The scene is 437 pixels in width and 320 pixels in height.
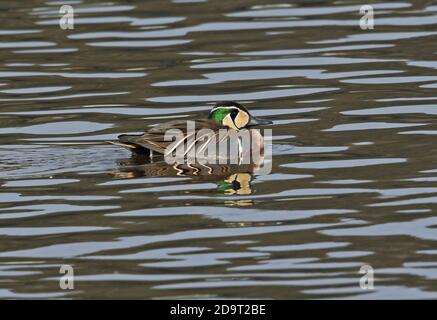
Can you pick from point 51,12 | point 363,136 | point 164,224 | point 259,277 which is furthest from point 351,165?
point 51,12

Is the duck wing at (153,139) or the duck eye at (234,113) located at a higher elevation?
the duck eye at (234,113)

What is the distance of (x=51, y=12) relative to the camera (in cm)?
2075

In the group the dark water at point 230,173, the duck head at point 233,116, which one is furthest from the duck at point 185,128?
the dark water at point 230,173

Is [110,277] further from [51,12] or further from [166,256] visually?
[51,12]

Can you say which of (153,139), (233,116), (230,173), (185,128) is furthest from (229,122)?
(230,173)

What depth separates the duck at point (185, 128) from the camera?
13289mm

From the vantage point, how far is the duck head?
45.3ft

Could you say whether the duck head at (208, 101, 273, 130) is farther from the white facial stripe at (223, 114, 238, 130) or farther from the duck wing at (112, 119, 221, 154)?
the duck wing at (112, 119, 221, 154)

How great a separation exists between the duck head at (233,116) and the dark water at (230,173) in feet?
1.25

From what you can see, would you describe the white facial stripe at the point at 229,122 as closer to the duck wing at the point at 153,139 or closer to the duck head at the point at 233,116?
the duck head at the point at 233,116

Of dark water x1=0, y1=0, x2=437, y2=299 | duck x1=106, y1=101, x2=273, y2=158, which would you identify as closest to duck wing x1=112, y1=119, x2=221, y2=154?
duck x1=106, y1=101, x2=273, y2=158

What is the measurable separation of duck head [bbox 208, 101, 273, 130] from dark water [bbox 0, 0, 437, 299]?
38cm
